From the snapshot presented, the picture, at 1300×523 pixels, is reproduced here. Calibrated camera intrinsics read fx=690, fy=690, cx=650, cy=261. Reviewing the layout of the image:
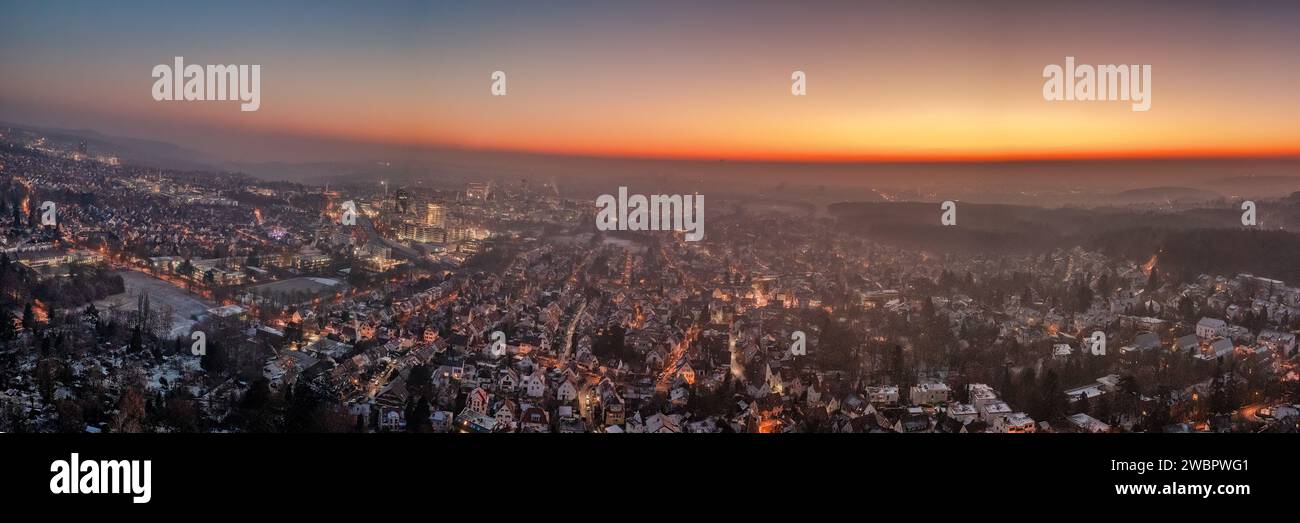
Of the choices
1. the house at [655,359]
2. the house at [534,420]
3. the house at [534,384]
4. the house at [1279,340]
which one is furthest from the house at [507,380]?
the house at [1279,340]

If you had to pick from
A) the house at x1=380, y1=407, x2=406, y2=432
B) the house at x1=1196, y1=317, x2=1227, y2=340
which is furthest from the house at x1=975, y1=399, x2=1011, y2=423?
the house at x1=380, y1=407, x2=406, y2=432

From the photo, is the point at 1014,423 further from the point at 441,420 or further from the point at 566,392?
the point at 441,420

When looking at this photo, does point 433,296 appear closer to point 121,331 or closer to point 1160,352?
point 121,331
